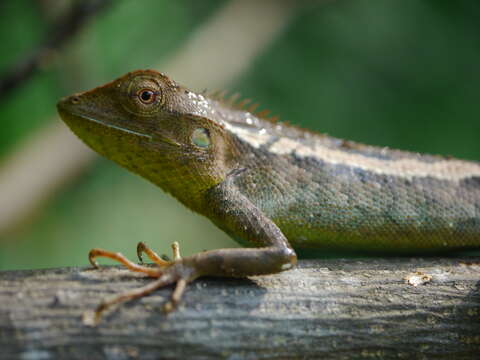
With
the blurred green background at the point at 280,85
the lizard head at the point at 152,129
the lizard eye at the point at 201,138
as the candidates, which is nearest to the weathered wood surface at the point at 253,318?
the lizard head at the point at 152,129

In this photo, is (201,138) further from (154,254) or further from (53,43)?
(53,43)

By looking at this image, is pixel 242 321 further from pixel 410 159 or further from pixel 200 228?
pixel 200 228

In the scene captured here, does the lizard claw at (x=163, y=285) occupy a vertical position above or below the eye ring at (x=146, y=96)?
below

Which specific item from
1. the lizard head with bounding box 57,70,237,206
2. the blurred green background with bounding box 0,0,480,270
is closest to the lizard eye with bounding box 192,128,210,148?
the lizard head with bounding box 57,70,237,206

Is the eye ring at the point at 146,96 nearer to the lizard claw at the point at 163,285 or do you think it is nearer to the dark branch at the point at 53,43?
the lizard claw at the point at 163,285

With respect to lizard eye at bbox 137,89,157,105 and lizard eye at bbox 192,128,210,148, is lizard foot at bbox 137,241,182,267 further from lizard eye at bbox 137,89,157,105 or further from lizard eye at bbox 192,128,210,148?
lizard eye at bbox 137,89,157,105

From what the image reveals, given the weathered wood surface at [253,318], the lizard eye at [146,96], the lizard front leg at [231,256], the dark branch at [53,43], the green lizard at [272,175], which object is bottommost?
the weathered wood surface at [253,318]
